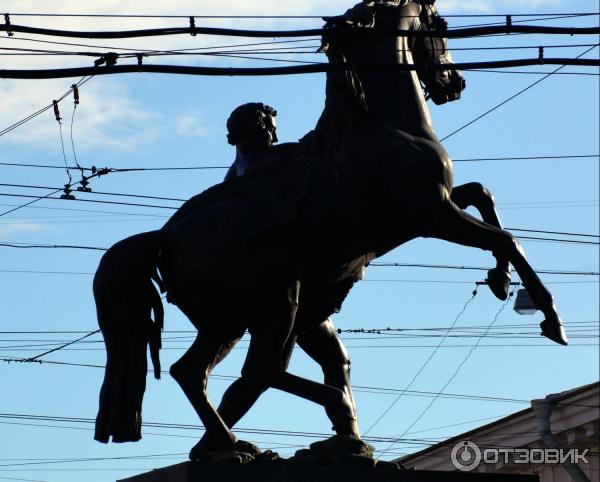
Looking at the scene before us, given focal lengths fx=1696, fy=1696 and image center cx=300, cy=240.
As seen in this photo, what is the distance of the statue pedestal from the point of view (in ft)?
31.4

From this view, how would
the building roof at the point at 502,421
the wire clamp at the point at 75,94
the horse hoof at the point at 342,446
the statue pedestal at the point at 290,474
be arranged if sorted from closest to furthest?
the statue pedestal at the point at 290,474
the horse hoof at the point at 342,446
the wire clamp at the point at 75,94
the building roof at the point at 502,421

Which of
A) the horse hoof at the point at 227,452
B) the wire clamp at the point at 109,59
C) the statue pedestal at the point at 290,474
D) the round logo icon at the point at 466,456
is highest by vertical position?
the round logo icon at the point at 466,456

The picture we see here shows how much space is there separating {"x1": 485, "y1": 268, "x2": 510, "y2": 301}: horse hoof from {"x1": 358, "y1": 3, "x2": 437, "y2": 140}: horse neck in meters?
0.91

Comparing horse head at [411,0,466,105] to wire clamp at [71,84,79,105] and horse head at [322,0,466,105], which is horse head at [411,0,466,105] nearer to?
horse head at [322,0,466,105]

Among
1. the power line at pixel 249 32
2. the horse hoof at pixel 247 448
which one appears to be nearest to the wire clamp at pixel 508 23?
the power line at pixel 249 32

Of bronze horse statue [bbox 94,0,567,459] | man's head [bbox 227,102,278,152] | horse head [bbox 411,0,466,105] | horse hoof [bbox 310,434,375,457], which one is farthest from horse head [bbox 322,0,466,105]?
horse hoof [bbox 310,434,375,457]

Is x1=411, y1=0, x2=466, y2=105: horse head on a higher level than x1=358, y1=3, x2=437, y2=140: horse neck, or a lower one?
higher

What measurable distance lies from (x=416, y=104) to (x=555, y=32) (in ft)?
5.10

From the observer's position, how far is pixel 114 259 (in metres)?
10.2

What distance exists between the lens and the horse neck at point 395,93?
10.4m

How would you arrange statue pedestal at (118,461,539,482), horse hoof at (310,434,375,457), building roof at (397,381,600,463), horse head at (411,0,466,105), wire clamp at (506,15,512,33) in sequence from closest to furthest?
statue pedestal at (118,461,539,482)
horse hoof at (310,434,375,457)
horse head at (411,0,466,105)
wire clamp at (506,15,512,33)
building roof at (397,381,600,463)

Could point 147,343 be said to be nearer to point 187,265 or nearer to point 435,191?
point 187,265

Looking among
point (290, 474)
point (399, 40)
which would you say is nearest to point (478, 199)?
point (399, 40)

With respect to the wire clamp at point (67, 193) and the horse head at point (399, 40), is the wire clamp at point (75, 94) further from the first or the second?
the horse head at point (399, 40)
